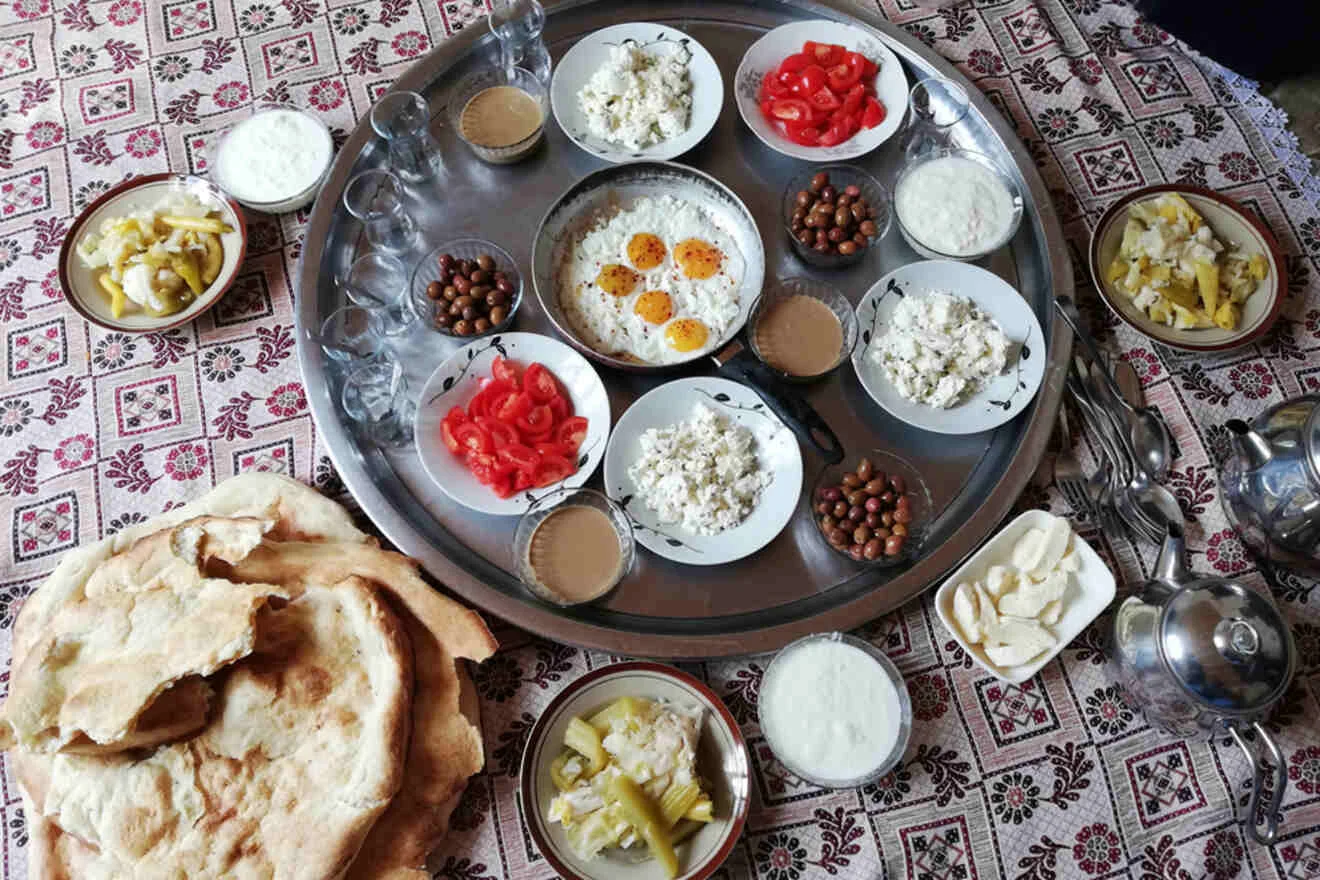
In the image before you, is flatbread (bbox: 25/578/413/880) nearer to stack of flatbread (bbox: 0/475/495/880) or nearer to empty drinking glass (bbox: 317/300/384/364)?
stack of flatbread (bbox: 0/475/495/880)

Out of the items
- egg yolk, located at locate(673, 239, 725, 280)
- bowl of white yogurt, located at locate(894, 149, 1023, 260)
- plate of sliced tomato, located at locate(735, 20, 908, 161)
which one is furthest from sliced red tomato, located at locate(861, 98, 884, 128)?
egg yolk, located at locate(673, 239, 725, 280)

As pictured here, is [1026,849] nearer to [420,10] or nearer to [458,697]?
[458,697]

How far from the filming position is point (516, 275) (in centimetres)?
306

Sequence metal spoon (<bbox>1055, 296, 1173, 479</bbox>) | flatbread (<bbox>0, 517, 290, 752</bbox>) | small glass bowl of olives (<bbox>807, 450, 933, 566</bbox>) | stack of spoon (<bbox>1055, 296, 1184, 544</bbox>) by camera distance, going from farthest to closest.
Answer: metal spoon (<bbox>1055, 296, 1173, 479</bbox>), stack of spoon (<bbox>1055, 296, 1184, 544</bbox>), small glass bowl of olives (<bbox>807, 450, 933, 566</bbox>), flatbread (<bbox>0, 517, 290, 752</bbox>)

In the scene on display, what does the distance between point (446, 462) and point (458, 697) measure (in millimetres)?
733

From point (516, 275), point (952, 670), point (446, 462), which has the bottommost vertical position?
point (952, 670)

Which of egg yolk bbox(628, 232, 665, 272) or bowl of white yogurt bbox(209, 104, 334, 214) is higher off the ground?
bowl of white yogurt bbox(209, 104, 334, 214)

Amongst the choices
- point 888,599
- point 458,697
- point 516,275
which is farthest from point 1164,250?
point 458,697

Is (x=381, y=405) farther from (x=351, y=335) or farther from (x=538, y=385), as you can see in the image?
(x=538, y=385)

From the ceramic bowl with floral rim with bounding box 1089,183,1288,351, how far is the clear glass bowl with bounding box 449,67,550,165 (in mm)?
2024

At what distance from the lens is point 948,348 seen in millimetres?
2912

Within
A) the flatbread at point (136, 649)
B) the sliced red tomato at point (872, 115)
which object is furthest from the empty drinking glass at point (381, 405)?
the sliced red tomato at point (872, 115)

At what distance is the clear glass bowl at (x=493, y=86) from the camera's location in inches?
128

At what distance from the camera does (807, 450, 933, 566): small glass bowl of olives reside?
272 centimetres
